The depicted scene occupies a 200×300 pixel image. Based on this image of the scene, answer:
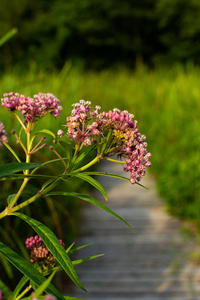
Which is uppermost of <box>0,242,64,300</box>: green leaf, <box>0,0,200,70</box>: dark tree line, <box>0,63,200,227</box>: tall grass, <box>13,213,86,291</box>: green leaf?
<box>0,0,200,70</box>: dark tree line

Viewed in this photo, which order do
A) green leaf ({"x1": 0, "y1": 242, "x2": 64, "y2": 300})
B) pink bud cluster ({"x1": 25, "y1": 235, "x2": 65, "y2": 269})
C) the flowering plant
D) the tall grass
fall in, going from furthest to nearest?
the tall grass
pink bud cluster ({"x1": 25, "y1": 235, "x2": 65, "y2": 269})
the flowering plant
green leaf ({"x1": 0, "y1": 242, "x2": 64, "y2": 300})

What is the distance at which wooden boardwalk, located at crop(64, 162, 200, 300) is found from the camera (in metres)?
3.15

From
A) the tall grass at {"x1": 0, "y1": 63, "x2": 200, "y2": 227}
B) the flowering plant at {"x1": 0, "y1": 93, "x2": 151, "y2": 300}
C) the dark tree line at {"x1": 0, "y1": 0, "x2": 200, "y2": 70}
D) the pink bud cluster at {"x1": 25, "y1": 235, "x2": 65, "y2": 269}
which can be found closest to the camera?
the flowering plant at {"x1": 0, "y1": 93, "x2": 151, "y2": 300}

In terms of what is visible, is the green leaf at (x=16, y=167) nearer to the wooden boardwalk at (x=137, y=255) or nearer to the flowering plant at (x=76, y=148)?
the flowering plant at (x=76, y=148)

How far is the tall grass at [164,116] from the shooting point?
4504 millimetres

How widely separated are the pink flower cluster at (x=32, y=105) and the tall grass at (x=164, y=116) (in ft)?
4.43

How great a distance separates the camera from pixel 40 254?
3.09 feet

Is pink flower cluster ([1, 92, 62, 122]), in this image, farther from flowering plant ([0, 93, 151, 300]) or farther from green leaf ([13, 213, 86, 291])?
green leaf ([13, 213, 86, 291])

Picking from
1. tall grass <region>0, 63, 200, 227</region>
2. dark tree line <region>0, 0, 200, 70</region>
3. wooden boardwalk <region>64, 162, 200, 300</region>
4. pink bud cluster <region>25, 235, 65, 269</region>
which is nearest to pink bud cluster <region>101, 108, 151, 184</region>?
pink bud cluster <region>25, 235, 65, 269</region>

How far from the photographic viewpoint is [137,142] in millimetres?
857

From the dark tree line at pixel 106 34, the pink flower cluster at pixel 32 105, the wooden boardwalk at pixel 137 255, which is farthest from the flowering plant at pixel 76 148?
the dark tree line at pixel 106 34

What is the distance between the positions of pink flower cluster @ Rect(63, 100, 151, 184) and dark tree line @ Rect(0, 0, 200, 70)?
18.5m

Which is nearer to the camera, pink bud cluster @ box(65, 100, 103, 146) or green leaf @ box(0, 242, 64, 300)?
green leaf @ box(0, 242, 64, 300)

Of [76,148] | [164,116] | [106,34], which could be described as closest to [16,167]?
[76,148]
